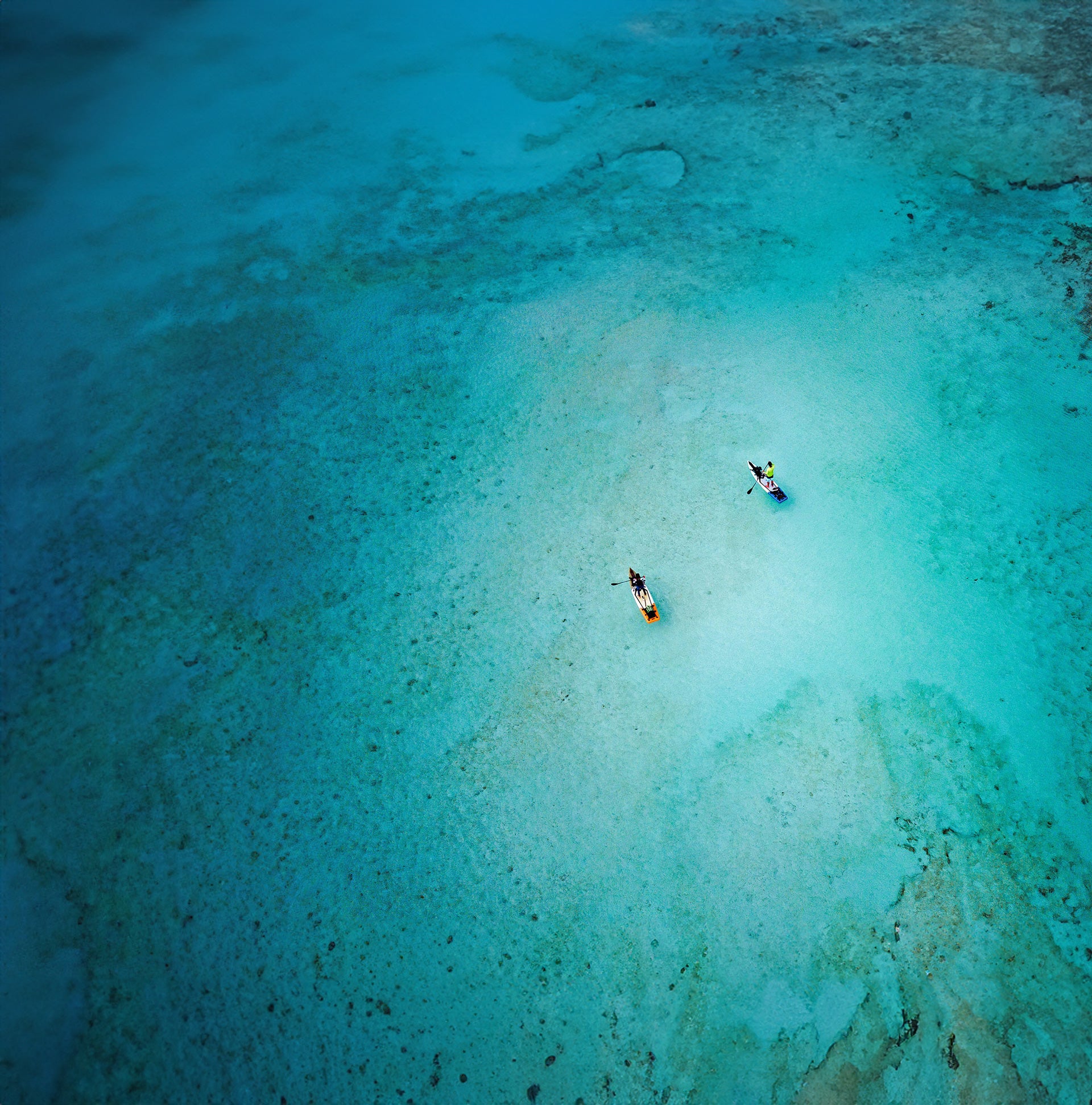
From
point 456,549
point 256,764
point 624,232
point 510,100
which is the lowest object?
point 256,764

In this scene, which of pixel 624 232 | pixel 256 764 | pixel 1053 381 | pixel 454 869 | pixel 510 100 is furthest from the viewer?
pixel 510 100

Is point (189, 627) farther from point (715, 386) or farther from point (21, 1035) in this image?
point (715, 386)

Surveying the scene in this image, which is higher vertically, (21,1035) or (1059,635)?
(1059,635)

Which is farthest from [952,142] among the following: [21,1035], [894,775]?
[21,1035]

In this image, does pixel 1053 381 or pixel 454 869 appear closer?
pixel 454 869

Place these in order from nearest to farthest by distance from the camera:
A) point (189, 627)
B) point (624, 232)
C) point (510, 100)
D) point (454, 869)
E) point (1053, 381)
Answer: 1. point (454, 869)
2. point (189, 627)
3. point (1053, 381)
4. point (624, 232)
5. point (510, 100)

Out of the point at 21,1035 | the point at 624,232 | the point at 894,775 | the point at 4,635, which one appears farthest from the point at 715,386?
the point at 21,1035

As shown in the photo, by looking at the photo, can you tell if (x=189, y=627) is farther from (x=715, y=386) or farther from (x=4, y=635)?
(x=715, y=386)
